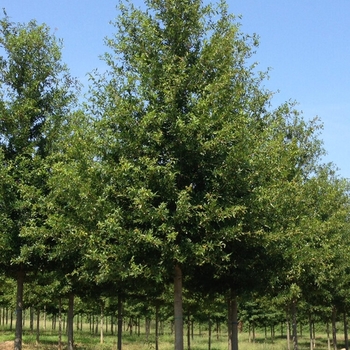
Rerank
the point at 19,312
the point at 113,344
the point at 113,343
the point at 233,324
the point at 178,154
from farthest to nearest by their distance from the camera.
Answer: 1. the point at 113,343
2. the point at 113,344
3. the point at 233,324
4. the point at 19,312
5. the point at 178,154

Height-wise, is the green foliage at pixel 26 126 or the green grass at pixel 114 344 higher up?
the green foliage at pixel 26 126

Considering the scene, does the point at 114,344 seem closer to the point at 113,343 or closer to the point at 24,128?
the point at 113,343

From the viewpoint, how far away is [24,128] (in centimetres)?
1391

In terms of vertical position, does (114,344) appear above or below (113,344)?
below

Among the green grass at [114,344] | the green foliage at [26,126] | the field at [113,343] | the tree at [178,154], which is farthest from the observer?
the green grass at [114,344]

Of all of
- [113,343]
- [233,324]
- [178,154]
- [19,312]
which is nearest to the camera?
[178,154]

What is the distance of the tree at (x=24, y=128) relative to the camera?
12.9 meters

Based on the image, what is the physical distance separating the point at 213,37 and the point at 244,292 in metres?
5.84

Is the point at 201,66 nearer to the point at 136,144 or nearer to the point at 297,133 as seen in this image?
the point at 136,144

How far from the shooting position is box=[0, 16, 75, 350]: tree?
12.9 m

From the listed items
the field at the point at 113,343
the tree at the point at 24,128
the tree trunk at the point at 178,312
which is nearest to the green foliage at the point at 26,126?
the tree at the point at 24,128

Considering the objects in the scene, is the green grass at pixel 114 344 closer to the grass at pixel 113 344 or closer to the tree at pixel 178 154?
the grass at pixel 113 344

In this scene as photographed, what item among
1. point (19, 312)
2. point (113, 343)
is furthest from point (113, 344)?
point (19, 312)

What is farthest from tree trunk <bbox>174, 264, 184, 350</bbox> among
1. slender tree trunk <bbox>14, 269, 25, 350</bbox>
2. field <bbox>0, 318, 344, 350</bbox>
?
field <bbox>0, 318, 344, 350</bbox>
